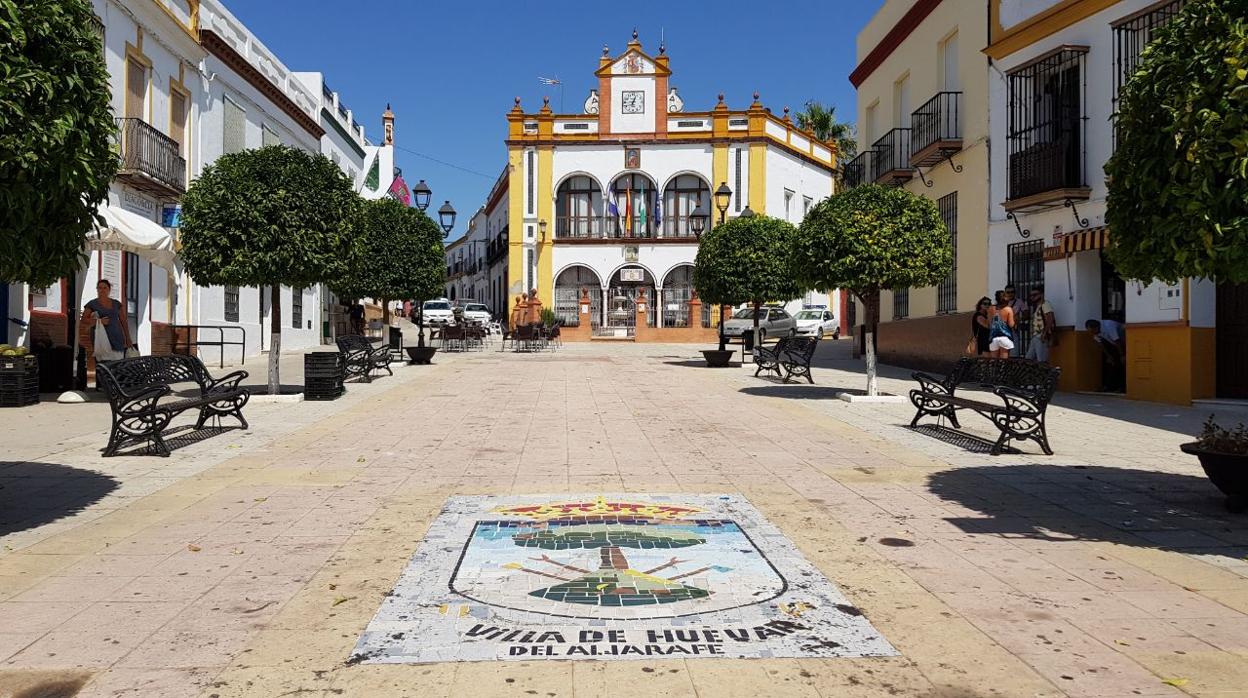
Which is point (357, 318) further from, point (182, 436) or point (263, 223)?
point (182, 436)

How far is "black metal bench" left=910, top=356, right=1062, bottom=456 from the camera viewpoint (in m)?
8.35

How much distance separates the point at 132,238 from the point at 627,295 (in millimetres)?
31050

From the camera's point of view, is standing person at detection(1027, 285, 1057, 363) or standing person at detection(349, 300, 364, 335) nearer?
standing person at detection(1027, 285, 1057, 363)

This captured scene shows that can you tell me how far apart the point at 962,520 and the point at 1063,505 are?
1022 mm

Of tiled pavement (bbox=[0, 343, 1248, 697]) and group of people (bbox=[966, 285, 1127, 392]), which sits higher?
group of people (bbox=[966, 285, 1127, 392])

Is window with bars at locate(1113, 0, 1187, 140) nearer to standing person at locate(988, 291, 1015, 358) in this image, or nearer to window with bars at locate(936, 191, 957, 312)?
standing person at locate(988, 291, 1015, 358)

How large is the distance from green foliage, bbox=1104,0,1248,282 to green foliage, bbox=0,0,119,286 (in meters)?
6.31

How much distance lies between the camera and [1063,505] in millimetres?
6355

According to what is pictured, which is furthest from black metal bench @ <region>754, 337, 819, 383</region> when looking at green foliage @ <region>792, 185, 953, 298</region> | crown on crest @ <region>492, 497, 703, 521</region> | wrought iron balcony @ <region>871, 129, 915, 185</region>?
crown on crest @ <region>492, 497, 703, 521</region>

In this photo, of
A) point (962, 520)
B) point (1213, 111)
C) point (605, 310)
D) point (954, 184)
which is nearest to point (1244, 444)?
point (962, 520)

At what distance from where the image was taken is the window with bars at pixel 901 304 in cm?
2136

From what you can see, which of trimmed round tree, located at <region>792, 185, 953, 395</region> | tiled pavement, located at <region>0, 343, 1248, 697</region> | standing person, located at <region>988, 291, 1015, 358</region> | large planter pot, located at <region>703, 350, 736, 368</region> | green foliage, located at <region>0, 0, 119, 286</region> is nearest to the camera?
tiled pavement, located at <region>0, 343, 1248, 697</region>

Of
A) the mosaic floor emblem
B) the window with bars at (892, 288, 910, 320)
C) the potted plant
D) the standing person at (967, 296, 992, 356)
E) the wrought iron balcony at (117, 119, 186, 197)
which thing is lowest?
the mosaic floor emblem

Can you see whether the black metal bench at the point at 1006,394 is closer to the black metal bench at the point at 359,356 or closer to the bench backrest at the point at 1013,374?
the bench backrest at the point at 1013,374
